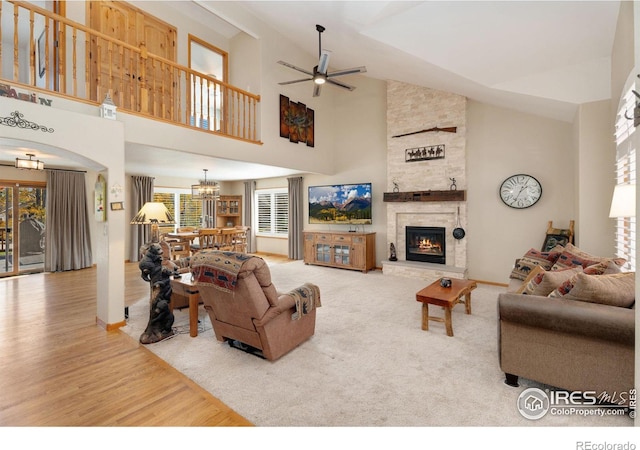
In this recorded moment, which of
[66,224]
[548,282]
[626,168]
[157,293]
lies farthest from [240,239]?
[626,168]

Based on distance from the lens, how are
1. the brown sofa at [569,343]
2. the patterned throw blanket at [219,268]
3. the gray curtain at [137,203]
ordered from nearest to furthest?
the brown sofa at [569,343], the patterned throw blanket at [219,268], the gray curtain at [137,203]

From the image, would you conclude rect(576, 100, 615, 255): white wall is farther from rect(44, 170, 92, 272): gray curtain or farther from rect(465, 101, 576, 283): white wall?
rect(44, 170, 92, 272): gray curtain

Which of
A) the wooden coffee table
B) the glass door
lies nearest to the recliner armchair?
the wooden coffee table

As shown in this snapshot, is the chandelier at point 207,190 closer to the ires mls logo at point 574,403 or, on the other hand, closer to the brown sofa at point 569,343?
the brown sofa at point 569,343

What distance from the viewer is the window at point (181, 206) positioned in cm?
841

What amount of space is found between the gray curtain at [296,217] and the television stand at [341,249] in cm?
78

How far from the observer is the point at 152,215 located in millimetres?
3527

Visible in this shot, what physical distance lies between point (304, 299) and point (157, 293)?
160 centimetres

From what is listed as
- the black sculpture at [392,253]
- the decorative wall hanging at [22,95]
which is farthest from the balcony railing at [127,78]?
the black sculpture at [392,253]

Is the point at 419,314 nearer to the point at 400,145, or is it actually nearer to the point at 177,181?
the point at 400,145

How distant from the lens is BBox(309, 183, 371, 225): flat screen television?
6941 millimetres

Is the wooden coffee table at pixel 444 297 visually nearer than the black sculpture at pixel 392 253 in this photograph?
Yes

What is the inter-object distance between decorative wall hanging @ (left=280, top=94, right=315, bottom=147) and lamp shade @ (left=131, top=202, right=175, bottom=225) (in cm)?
313

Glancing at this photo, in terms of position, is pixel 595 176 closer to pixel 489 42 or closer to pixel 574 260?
pixel 574 260
